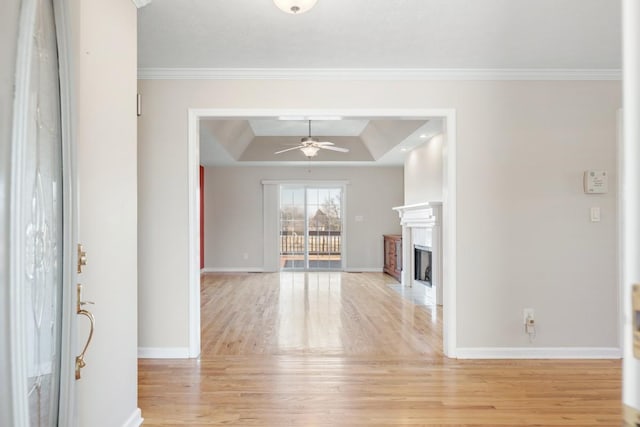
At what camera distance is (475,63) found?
10.9 ft

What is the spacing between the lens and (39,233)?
51.4 inches

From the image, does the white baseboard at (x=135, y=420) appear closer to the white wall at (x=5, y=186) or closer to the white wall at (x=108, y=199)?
the white wall at (x=108, y=199)

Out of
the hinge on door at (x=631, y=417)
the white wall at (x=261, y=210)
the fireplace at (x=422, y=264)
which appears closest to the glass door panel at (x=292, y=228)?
the white wall at (x=261, y=210)

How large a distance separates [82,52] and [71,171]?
23.0 inches

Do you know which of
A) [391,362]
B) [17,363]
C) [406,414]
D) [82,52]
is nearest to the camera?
[17,363]

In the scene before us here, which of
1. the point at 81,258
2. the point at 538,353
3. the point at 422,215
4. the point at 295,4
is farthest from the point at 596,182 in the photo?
the point at 81,258

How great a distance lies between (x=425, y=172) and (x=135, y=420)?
17.7ft

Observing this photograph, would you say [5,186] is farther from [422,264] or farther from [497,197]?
[422,264]

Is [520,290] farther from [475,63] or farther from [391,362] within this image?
[475,63]

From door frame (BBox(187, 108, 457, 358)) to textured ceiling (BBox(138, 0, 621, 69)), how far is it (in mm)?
363

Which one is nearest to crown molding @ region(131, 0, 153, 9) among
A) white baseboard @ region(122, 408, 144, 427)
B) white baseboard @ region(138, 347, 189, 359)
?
white baseboard @ region(122, 408, 144, 427)

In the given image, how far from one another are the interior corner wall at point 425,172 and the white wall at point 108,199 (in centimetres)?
466

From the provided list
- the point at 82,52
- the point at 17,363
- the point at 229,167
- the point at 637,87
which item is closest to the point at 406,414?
the point at 17,363

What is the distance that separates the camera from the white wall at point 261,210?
9.25 meters
